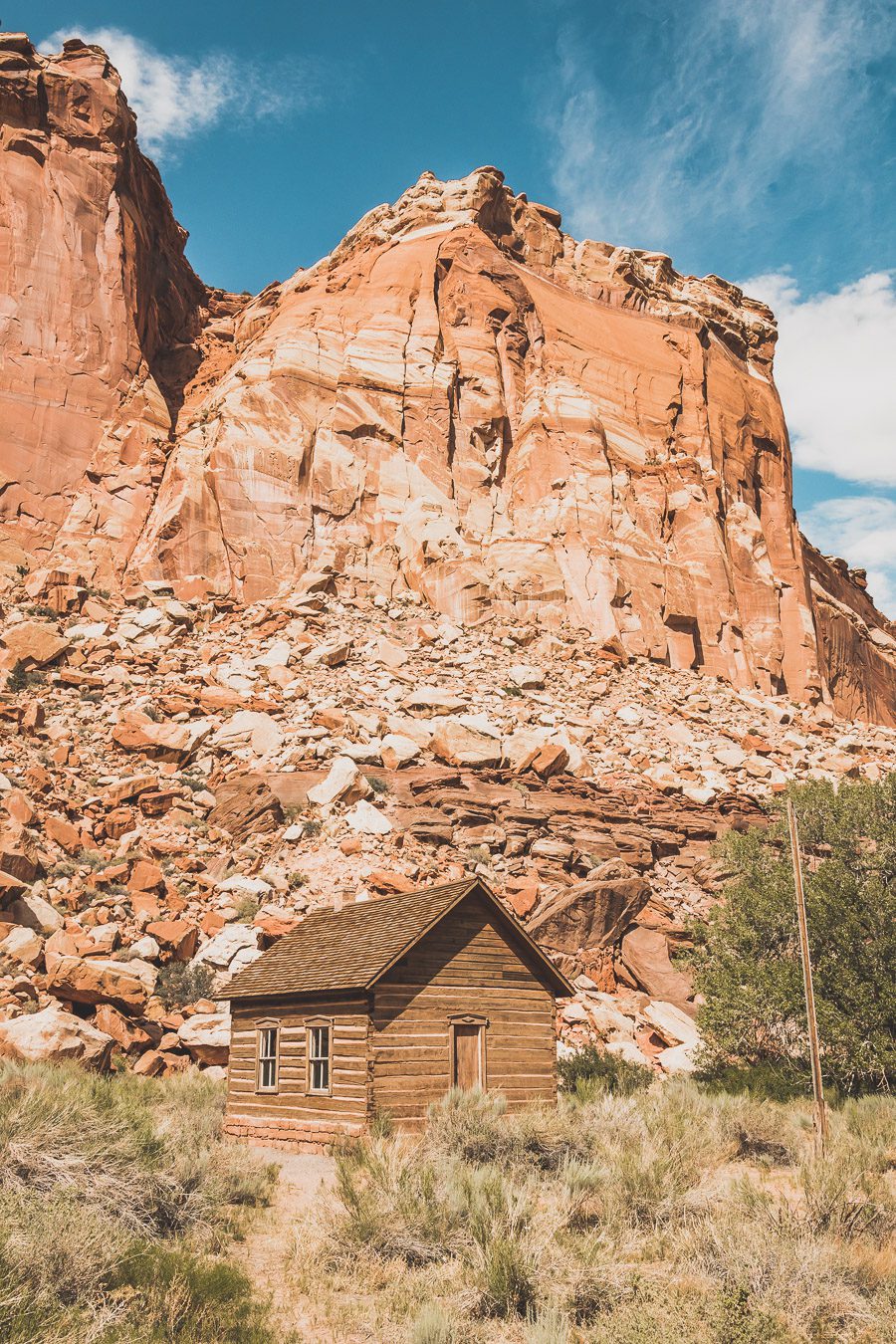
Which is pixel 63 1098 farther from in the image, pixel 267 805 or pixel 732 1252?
pixel 267 805

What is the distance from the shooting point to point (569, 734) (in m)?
38.3

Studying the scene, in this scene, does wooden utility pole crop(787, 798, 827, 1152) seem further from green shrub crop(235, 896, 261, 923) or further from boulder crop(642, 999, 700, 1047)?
green shrub crop(235, 896, 261, 923)

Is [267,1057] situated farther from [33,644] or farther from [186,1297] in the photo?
[33,644]

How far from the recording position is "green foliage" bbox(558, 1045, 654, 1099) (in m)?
19.7

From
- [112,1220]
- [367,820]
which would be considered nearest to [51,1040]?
[112,1220]

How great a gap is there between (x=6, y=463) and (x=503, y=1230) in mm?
43774

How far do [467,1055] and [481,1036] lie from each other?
1.22 ft

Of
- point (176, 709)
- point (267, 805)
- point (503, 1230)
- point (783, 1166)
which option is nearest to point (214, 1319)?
point (503, 1230)

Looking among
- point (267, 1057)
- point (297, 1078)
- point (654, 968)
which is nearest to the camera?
point (297, 1078)

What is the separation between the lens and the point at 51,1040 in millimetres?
17547

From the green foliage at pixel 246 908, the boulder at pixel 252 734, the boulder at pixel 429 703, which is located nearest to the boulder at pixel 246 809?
the boulder at pixel 252 734

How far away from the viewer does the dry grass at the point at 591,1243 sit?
853 centimetres

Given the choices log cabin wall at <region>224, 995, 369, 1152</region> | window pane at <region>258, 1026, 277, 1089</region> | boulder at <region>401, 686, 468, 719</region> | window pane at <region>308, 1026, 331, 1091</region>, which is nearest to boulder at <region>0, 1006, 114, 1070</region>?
log cabin wall at <region>224, 995, 369, 1152</region>

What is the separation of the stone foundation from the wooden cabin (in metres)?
0.03
